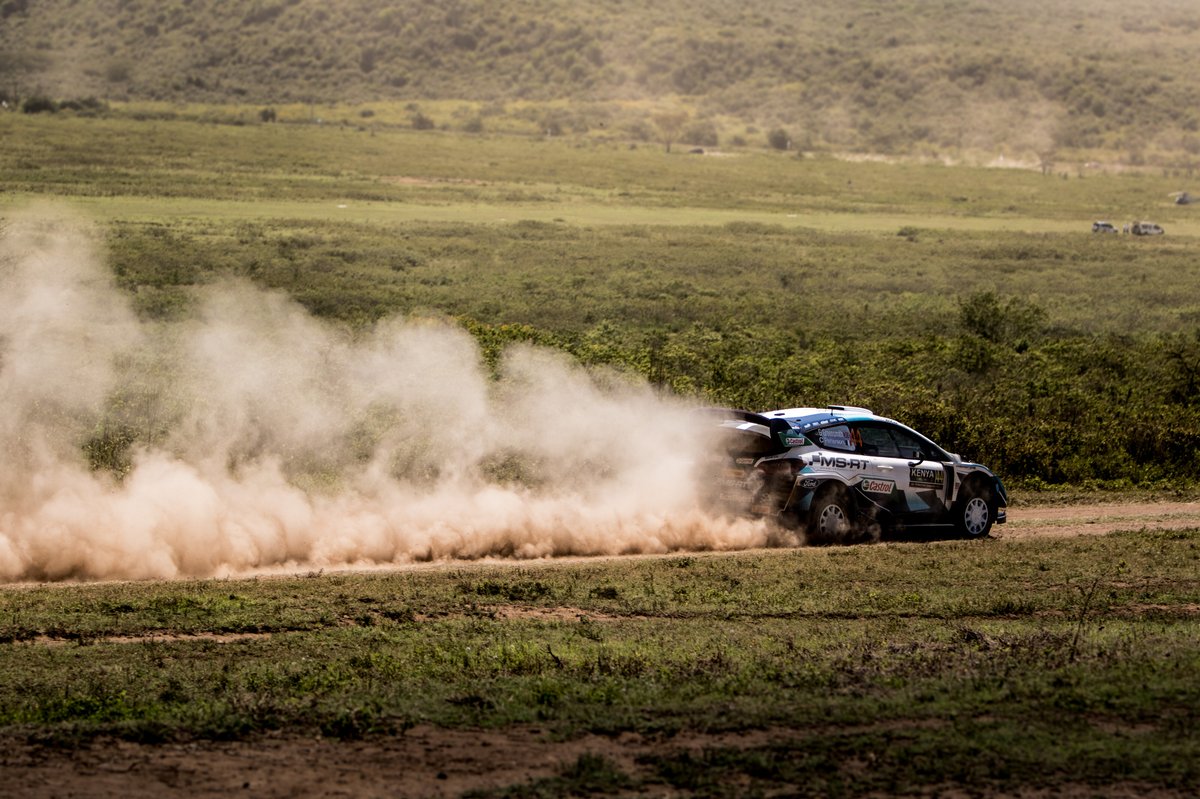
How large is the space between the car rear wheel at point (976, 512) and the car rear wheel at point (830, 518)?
1.68m

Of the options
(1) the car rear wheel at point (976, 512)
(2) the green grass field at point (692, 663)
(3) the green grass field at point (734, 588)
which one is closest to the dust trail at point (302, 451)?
(3) the green grass field at point (734, 588)

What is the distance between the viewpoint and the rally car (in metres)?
17.4

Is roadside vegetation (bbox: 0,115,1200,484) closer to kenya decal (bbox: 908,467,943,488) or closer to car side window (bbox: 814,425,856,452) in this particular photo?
kenya decal (bbox: 908,467,943,488)

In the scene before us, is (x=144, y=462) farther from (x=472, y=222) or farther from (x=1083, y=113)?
(x=1083, y=113)

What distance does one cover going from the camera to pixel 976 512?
61.4 feet

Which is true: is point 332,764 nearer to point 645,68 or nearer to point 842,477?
point 842,477

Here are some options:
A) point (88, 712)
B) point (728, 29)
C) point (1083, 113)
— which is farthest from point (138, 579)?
point (728, 29)

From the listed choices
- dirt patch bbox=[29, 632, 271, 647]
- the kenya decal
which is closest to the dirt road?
dirt patch bbox=[29, 632, 271, 647]

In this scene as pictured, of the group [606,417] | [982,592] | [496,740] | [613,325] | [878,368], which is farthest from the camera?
[613,325]

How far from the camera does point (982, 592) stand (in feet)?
47.2

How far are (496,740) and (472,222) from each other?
6213 cm

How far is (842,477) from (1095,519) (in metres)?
4.49

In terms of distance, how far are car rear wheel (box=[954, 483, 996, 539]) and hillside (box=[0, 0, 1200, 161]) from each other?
399 ft

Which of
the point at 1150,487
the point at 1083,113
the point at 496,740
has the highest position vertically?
the point at 1083,113
